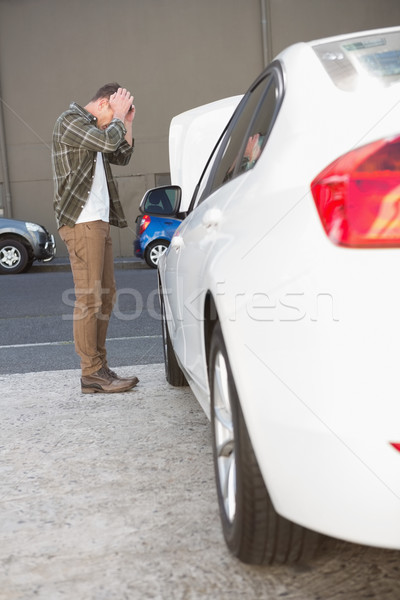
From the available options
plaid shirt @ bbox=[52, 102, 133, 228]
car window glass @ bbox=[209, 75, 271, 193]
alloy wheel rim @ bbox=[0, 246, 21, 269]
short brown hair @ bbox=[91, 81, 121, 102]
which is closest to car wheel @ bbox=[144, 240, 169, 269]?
alloy wheel rim @ bbox=[0, 246, 21, 269]

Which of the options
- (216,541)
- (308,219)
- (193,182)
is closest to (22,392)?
(193,182)

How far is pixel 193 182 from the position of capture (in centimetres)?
399

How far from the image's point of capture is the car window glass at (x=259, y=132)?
2.37 m

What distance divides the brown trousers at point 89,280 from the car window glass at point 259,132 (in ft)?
6.52

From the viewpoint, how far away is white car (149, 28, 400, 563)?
1737 millimetres

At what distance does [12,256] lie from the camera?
1672 centimetres

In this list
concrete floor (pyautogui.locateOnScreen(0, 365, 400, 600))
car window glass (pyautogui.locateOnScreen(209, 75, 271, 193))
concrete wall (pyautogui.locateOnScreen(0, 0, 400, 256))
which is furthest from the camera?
concrete wall (pyautogui.locateOnScreen(0, 0, 400, 256))

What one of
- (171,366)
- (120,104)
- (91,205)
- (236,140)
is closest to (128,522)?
(236,140)

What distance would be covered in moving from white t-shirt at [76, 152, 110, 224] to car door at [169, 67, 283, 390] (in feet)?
3.60

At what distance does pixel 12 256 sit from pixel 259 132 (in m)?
14.8

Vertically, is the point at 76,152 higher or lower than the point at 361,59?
lower

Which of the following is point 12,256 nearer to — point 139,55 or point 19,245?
point 19,245

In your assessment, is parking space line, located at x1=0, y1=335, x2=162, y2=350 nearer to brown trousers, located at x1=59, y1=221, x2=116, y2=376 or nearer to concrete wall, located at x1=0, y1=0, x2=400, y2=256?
brown trousers, located at x1=59, y1=221, x2=116, y2=376

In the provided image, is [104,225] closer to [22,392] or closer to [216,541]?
[22,392]
